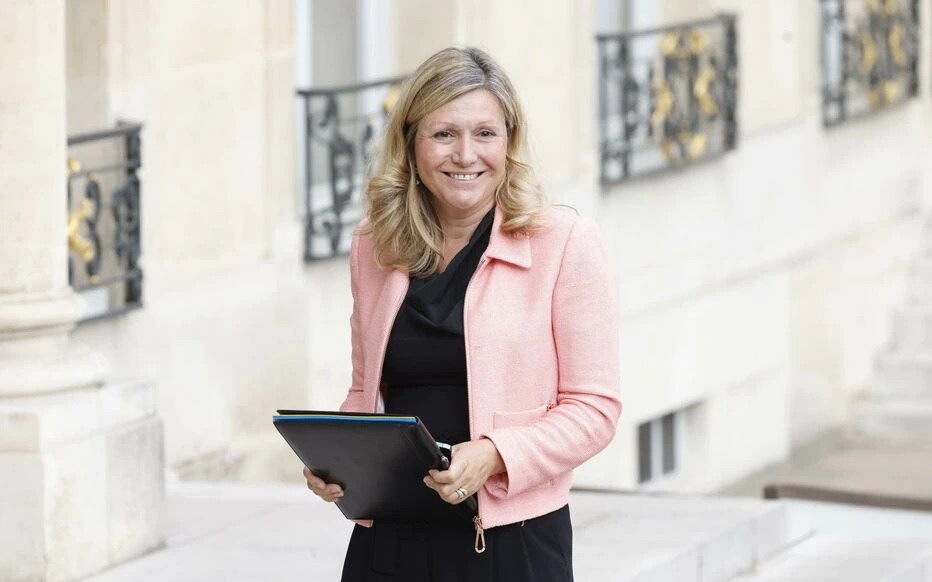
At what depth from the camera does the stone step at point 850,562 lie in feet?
21.1

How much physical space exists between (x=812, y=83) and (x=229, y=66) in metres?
5.84

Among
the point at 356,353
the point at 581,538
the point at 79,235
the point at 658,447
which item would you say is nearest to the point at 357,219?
the point at 79,235

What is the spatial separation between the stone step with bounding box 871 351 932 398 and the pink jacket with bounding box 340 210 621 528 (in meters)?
10.2

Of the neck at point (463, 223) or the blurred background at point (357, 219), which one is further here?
the blurred background at point (357, 219)

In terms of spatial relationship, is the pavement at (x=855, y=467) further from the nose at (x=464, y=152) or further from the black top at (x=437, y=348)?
the nose at (x=464, y=152)

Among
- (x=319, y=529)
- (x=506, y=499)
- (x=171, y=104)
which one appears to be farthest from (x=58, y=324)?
(x=506, y=499)

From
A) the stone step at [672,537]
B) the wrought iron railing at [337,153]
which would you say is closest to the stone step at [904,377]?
the wrought iron railing at [337,153]

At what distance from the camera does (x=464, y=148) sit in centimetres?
344

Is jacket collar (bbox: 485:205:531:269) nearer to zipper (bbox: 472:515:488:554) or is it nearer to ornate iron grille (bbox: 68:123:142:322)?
zipper (bbox: 472:515:488:554)

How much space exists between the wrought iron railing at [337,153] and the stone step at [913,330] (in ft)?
18.7

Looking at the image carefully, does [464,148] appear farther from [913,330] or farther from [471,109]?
[913,330]

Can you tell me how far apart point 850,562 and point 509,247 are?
11.9ft

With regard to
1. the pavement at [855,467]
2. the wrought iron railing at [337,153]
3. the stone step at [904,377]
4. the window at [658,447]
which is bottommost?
the pavement at [855,467]

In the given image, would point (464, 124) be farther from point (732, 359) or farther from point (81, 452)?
point (732, 359)
